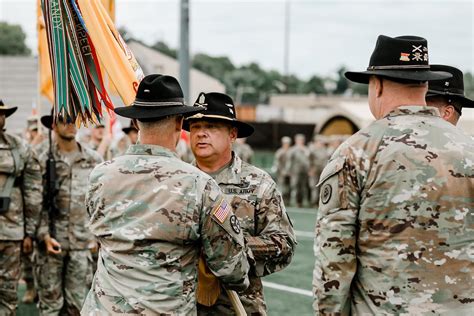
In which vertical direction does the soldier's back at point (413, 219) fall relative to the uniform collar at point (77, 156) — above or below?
above

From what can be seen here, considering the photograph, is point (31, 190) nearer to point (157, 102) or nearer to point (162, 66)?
point (157, 102)

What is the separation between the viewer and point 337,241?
3.47 metres

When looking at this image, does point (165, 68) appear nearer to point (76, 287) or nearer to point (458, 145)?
point (76, 287)

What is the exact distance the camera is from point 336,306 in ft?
11.4

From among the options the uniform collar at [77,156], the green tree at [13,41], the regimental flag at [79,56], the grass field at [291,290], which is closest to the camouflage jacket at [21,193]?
the uniform collar at [77,156]

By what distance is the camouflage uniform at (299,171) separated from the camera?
926 inches

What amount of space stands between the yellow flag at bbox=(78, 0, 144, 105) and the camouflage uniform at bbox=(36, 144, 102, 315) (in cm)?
288

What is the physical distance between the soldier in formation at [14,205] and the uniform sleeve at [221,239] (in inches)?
153

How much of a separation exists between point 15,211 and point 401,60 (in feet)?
16.2

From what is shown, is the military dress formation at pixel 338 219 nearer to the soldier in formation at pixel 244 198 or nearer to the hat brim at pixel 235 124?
the soldier in formation at pixel 244 198

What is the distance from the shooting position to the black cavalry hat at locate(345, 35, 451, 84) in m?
3.61

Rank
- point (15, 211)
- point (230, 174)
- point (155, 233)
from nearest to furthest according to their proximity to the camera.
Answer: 1. point (155, 233)
2. point (230, 174)
3. point (15, 211)

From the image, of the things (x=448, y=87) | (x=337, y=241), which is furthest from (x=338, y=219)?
(x=448, y=87)

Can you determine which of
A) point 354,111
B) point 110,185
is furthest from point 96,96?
point 354,111
